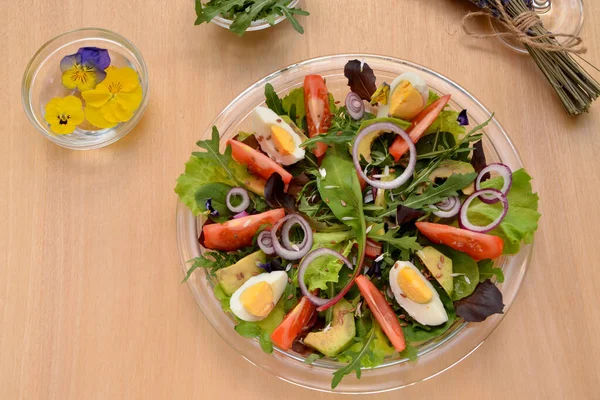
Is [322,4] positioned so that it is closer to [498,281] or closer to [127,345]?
[498,281]

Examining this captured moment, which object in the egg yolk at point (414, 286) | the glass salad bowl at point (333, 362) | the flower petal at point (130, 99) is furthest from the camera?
the flower petal at point (130, 99)

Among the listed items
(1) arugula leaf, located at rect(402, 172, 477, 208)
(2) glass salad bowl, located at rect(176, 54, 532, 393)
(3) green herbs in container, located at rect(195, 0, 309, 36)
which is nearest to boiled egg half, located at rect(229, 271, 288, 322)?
(2) glass salad bowl, located at rect(176, 54, 532, 393)

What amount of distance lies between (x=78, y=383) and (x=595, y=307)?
120 cm

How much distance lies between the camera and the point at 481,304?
3.86 ft

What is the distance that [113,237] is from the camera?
1.39 m

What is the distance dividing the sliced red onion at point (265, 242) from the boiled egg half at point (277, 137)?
6.4 inches

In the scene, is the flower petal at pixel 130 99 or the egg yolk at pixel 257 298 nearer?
the egg yolk at pixel 257 298

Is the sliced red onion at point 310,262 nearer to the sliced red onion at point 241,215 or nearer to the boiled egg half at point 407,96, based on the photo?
the sliced red onion at point 241,215

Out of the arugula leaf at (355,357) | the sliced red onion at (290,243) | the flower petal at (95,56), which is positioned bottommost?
the arugula leaf at (355,357)

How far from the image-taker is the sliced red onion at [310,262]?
122 centimetres

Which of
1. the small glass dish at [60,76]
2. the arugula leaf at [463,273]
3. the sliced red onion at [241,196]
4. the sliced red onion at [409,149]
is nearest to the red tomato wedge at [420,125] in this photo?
the sliced red onion at [409,149]

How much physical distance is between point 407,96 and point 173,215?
1.99 feet

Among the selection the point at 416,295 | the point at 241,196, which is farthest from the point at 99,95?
the point at 416,295

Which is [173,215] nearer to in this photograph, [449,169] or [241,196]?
[241,196]
